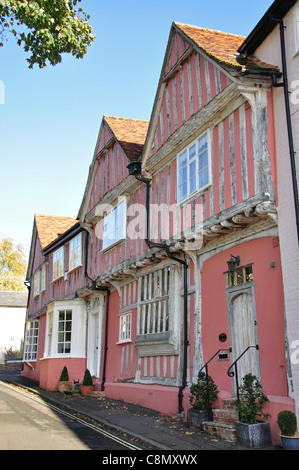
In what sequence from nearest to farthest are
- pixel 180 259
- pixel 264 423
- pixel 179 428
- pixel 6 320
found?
pixel 264 423, pixel 179 428, pixel 180 259, pixel 6 320

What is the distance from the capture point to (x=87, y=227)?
16516mm

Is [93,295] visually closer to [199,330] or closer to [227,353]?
[199,330]

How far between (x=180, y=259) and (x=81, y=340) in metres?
7.89

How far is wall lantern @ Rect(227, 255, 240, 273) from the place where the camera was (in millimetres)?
8670

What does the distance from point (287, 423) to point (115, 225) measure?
893 centimetres

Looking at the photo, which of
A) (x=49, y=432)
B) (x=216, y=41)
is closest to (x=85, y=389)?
(x=49, y=432)

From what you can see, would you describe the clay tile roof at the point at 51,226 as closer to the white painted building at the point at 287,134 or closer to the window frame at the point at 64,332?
the window frame at the point at 64,332

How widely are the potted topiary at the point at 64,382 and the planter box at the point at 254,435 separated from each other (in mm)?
9491

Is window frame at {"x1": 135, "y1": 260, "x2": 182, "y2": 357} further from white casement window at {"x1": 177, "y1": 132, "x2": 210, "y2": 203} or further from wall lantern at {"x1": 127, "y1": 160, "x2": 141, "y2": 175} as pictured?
wall lantern at {"x1": 127, "y1": 160, "x2": 141, "y2": 175}

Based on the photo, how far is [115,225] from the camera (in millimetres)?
14188

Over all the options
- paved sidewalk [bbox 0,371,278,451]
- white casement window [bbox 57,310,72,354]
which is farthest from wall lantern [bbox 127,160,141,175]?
white casement window [bbox 57,310,72,354]

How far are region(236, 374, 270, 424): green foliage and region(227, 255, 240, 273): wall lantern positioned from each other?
2.21 meters

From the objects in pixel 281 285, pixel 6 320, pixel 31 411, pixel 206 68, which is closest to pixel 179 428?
pixel 281 285

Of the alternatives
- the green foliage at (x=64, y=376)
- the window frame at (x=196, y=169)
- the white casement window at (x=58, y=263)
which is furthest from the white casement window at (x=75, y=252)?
the window frame at (x=196, y=169)
